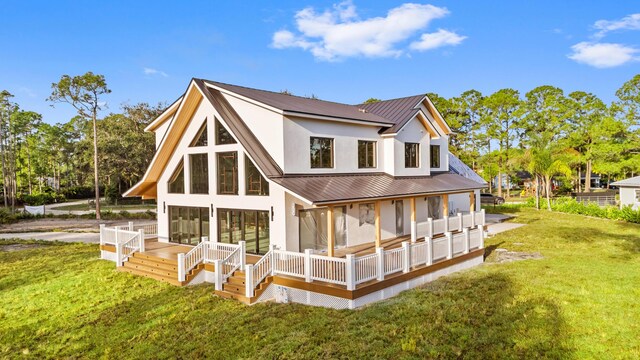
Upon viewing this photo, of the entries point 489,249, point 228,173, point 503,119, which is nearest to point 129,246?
point 228,173

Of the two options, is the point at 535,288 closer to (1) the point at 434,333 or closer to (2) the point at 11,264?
(1) the point at 434,333

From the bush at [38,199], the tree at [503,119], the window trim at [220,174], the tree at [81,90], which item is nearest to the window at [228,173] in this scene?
the window trim at [220,174]

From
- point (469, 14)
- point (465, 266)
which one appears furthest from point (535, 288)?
point (469, 14)

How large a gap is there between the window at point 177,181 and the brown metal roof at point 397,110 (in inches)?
387

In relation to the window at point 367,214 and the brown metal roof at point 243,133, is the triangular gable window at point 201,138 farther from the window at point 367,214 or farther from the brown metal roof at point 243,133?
the window at point 367,214

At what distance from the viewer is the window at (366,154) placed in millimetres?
18078

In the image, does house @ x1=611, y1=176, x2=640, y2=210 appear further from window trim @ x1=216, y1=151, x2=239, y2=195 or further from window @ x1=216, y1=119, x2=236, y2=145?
window @ x1=216, y1=119, x2=236, y2=145

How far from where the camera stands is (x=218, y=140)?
16.5 meters

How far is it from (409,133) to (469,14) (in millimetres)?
9012

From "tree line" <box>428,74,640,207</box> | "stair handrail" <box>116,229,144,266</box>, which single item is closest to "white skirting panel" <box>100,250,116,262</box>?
"stair handrail" <box>116,229,144,266</box>

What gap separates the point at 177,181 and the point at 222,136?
155 inches

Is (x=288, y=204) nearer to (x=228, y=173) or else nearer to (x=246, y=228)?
(x=246, y=228)

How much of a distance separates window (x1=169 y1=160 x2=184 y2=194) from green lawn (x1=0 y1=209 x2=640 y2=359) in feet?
15.1

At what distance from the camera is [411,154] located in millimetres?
20141
